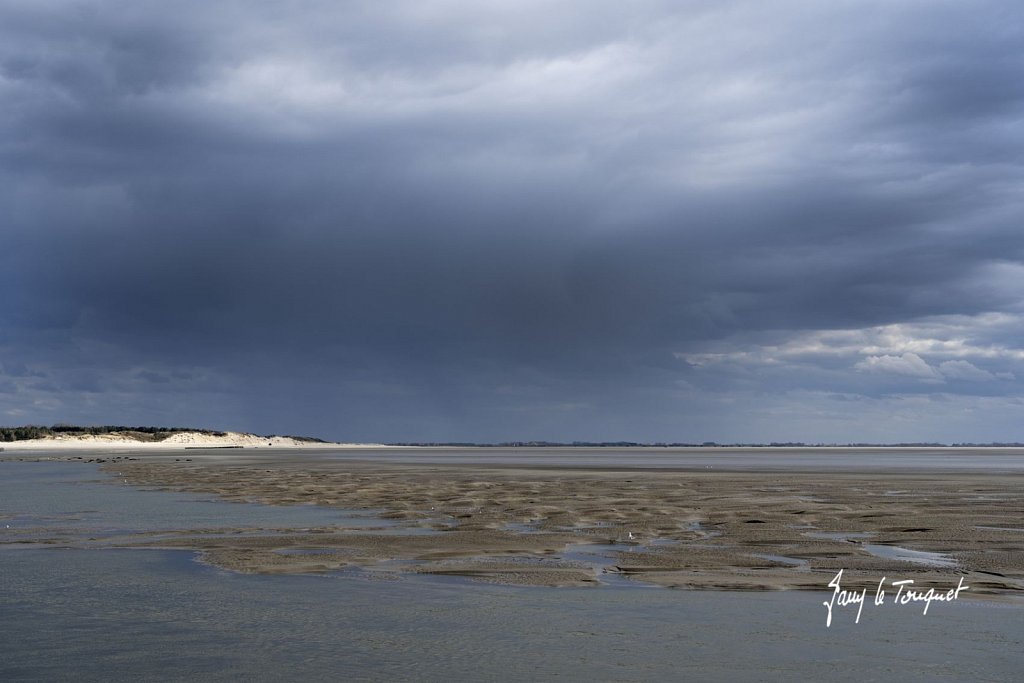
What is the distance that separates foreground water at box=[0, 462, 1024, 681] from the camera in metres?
9.82

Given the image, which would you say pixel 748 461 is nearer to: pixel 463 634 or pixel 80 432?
pixel 463 634

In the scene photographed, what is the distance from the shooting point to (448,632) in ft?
38.0

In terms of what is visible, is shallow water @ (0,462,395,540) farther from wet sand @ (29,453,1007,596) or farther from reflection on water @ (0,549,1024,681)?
reflection on water @ (0,549,1024,681)

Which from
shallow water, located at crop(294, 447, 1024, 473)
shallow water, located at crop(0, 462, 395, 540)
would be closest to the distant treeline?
shallow water, located at crop(294, 447, 1024, 473)

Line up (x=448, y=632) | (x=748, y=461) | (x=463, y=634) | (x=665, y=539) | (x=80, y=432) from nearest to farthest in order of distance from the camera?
(x=463, y=634), (x=448, y=632), (x=665, y=539), (x=748, y=461), (x=80, y=432)

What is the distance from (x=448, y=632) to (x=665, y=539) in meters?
10.4

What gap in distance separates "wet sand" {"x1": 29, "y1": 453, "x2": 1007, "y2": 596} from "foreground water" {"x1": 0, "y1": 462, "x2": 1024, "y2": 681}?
1.56 meters

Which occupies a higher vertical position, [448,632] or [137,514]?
[448,632]

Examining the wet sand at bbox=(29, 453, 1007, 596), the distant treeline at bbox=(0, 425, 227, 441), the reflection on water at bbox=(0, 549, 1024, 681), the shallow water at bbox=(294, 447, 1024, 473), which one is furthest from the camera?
the distant treeline at bbox=(0, 425, 227, 441)

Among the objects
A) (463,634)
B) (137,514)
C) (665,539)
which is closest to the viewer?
(463,634)

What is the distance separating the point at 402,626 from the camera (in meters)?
11.9

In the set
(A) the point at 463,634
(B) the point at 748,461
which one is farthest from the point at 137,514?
(B) the point at 748,461

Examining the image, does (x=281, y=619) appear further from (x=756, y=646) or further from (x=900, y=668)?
(x=900, y=668)

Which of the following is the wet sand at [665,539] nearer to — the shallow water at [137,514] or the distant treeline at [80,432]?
the shallow water at [137,514]
